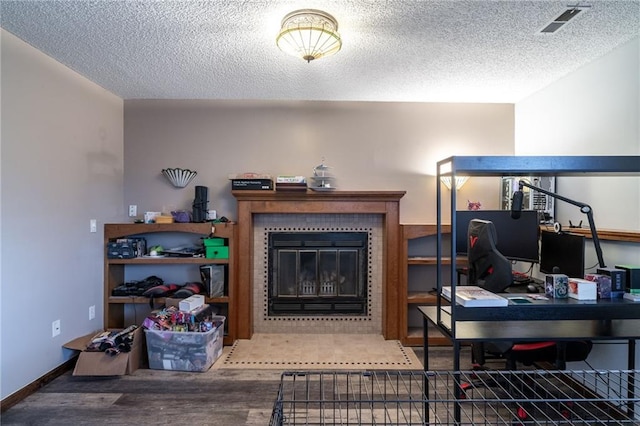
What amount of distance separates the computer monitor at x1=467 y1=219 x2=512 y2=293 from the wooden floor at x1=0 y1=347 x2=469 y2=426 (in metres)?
1.18

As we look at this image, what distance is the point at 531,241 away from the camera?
2.81 metres

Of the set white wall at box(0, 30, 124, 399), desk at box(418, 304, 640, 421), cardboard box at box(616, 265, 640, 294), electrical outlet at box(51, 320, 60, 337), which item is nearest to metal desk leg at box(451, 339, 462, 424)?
desk at box(418, 304, 640, 421)

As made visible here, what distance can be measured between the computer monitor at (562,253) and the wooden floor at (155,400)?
1259 millimetres

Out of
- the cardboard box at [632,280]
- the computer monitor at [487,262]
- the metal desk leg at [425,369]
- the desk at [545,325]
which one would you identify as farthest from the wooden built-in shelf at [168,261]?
the cardboard box at [632,280]

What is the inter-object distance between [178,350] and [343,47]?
2.69m

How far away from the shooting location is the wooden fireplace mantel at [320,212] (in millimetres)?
3260

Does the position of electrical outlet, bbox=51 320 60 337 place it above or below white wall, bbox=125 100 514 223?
below

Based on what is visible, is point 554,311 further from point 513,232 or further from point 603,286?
point 513,232

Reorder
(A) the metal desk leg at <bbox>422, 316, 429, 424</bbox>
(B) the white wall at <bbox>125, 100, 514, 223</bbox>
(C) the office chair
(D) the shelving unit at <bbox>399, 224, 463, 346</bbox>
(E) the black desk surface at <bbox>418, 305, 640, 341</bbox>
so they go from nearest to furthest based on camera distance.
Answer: (A) the metal desk leg at <bbox>422, 316, 429, 424</bbox>
(E) the black desk surface at <bbox>418, 305, 640, 341</bbox>
(C) the office chair
(D) the shelving unit at <bbox>399, 224, 463, 346</bbox>
(B) the white wall at <bbox>125, 100, 514, 223</bbox>

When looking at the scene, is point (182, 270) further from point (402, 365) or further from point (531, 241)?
point (531, 241)

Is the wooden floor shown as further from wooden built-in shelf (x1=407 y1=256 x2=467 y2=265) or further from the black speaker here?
the black speaker

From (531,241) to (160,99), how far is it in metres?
3.78

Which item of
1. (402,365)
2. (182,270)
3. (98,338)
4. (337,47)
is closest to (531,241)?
(402,365)

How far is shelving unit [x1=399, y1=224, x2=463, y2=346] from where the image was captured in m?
3.22
